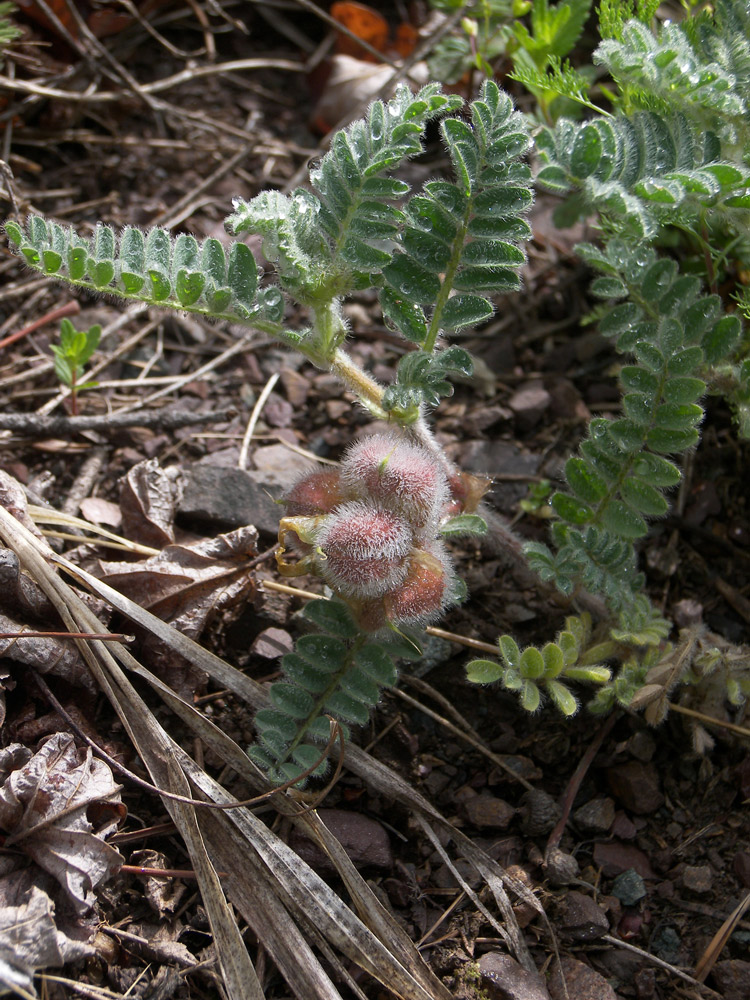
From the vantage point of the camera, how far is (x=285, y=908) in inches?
71.2

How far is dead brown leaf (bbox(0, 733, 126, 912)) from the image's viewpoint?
175 centimetres

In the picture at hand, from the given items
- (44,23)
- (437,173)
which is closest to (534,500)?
(437,173)

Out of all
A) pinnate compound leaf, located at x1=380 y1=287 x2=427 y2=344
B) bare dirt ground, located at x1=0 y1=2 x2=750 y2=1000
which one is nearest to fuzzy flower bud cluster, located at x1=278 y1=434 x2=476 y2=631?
pinnate compound leaf, located at x1=380 y1=287 x2=427 y2=344

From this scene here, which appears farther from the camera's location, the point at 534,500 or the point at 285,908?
the point at 534,500

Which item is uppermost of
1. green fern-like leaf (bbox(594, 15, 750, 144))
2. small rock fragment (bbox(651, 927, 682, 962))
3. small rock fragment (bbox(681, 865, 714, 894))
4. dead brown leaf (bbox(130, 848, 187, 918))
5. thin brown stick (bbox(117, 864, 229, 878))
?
green fern-like leaf (bbox(594, 15, 750, 144))

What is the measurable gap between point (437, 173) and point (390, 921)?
2.86 m

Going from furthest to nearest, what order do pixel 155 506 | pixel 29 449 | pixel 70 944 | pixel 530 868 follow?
pixel 29 449 < pixel 155 506 < pixel 530 868 < pixel 70 944

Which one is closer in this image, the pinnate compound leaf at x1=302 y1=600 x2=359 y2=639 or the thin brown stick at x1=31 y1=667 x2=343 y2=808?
the thin brown stick at x1=31 y1=667 x2=343 y2=808

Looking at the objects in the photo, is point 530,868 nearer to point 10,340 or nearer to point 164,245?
point 164,245

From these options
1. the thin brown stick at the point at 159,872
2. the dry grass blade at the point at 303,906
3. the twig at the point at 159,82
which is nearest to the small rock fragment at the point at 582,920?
the dry grass blade at the point at 303,906

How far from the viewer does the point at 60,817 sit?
5.88 ft

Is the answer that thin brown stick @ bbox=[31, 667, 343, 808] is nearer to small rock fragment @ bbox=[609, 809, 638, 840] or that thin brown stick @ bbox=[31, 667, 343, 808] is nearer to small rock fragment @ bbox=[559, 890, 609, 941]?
small rock fragment @ bbox=[559, 890, 609, 941]

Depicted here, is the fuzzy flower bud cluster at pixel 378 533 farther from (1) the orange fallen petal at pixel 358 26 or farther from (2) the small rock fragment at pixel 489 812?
(1) the orange fallen petal at pixel 358 26

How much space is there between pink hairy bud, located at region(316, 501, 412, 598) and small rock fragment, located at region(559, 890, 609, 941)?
0.89 m
